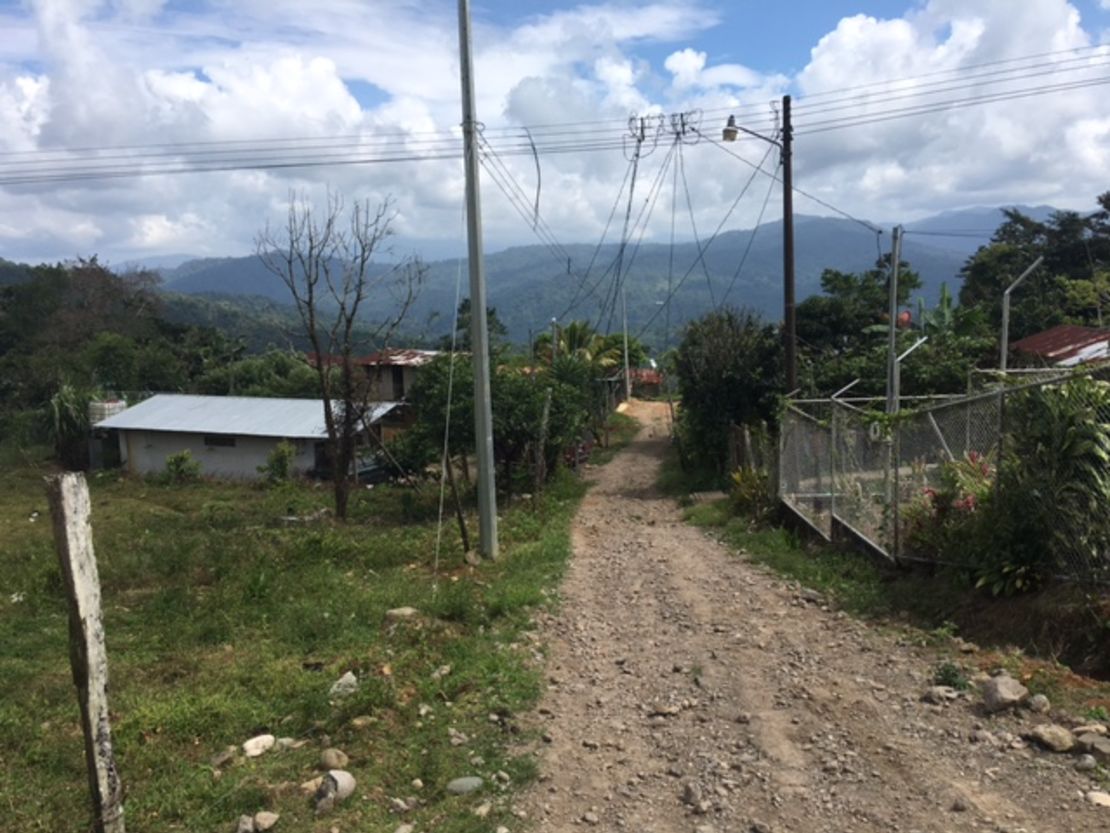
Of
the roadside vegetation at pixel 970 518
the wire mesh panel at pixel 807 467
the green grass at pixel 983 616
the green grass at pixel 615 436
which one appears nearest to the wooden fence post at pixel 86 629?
the green grass at pixel 983 616

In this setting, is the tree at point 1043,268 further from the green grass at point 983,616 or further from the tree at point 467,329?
the green grass at point 983,616

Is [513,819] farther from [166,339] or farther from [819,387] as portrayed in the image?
[166,339]

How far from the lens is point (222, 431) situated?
30.6 m

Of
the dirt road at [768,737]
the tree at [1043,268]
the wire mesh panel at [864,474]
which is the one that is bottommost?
the dirt road at [768,737]

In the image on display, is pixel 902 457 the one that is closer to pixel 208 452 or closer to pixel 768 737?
pixel 768 737

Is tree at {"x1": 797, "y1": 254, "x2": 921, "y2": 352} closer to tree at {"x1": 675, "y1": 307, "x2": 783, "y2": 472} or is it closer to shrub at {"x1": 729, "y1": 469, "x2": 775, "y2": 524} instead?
tree at {"x1": 675, "y1": 307, "x2": 783, "y2": 472}

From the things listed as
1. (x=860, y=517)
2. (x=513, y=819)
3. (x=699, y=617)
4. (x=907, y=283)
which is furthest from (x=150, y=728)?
(x=907, y=283)

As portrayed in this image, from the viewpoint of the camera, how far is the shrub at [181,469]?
29.4 metres

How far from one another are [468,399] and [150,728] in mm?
11986

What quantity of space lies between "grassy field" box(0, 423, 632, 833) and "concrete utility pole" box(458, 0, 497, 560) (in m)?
0.68

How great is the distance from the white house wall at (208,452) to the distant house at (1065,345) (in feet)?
78.0

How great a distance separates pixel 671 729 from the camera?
528cm

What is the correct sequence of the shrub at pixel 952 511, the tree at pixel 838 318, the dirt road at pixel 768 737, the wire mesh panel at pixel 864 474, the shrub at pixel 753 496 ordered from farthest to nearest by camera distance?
the tree at pixel 838 318 → the shrub at pixel 753 496 → the wire mesh panel at pixel 864 474 → the shrub at pixel 952 511 → the dirt road at pixel 768 737

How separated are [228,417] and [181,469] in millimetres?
3144
